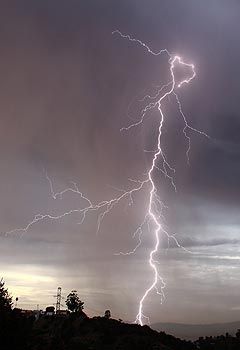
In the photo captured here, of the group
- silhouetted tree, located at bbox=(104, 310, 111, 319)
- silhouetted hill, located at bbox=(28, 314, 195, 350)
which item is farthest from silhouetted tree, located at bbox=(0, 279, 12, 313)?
silhouetted tree, located at bbox=(104, 310, 111, 319)

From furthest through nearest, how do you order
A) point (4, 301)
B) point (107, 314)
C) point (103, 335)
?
point (107, 314) → point (103, 335) → point (4, 301)

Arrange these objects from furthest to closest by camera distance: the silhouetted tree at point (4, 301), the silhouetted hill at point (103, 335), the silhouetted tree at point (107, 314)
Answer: the silhouetted tree at point (107, 314)
the silhouetted hill at point (103, 335)
the silhouetted tree at point (4, 301)

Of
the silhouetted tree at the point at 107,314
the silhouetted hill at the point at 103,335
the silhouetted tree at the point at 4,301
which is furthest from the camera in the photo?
the silhouetted tree at the point at 107,314

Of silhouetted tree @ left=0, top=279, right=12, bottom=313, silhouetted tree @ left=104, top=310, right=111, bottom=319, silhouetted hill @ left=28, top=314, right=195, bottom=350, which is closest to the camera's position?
silhouetted tree @ left=0, top=279, right=12, bottom=313

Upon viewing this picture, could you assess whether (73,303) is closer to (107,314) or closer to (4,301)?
(107,314)

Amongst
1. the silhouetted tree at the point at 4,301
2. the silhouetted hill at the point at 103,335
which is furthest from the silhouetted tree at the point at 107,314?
the silhouetted tree at the point at 4,301

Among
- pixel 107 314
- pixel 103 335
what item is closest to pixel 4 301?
pixel 103 335

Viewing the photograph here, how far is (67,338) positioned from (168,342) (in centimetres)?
2372

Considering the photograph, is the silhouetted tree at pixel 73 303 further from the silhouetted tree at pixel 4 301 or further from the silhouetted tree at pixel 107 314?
the silhouetted tree at pixel 4 301

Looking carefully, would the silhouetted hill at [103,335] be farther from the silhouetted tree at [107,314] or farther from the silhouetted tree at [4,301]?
the silhouetted tree at [4,301]

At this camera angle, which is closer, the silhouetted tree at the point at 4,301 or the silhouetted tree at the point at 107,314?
the silhouetted tree at the point at 4,301

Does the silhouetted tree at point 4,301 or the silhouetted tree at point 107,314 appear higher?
the silhouetted tree at point 107,314

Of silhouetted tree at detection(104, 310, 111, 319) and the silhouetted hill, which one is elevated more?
silhouetted tree at detection(104, 310, 111, 319)

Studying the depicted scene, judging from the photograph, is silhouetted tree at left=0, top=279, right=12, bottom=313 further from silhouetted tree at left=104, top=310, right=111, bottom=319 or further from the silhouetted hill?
silhouetted tree at left=104, top=310, right=111, bottom=319
